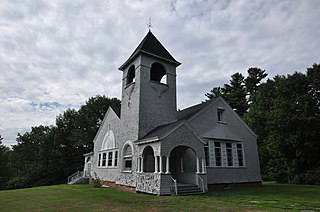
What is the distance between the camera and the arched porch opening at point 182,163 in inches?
575

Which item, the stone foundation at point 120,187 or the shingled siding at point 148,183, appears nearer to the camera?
the shingled siding at point 148,183

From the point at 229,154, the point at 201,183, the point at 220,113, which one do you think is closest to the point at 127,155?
the point at 201,183

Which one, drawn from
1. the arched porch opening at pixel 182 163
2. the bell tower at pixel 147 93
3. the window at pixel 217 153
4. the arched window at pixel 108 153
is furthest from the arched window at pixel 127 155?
the window at pixel 217 153

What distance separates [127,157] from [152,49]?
822 cm

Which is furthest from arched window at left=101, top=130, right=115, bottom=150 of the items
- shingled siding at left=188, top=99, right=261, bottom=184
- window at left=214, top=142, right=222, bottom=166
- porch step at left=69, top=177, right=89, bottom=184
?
window at left=214, top=142, right=222, bottom=166

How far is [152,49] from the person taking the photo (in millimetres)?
16844

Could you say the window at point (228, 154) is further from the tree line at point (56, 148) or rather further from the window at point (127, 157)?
the tree line at point (56, 148)

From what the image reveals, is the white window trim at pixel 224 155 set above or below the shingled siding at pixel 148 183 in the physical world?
above

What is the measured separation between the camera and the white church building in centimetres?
1302

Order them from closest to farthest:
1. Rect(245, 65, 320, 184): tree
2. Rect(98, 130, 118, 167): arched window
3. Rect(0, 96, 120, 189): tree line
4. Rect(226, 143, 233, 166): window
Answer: Rect(226, 143, 233, 166): window → Rect(98, 130, 118, 167): arched window → Rect(245, 65, 320, 184): tree → Rect(0, 96, 120, 189): tree line

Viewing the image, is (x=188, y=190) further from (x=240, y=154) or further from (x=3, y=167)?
(x=3, y=167)

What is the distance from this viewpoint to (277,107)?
21438 mm

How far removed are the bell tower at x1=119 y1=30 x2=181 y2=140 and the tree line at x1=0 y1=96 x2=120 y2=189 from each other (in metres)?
20.4

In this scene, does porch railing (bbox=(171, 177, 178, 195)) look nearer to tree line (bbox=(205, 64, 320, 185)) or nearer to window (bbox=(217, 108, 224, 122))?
window (bbox=(217, 108, 224, 122))
